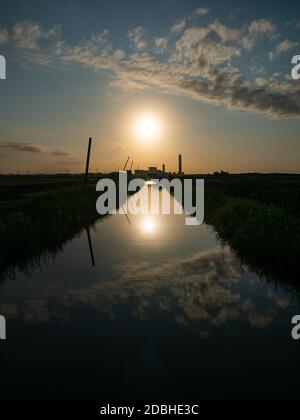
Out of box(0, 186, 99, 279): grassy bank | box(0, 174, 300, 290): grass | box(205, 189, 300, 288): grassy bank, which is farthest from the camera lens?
box(0, 186, 99, 279): grassy bank

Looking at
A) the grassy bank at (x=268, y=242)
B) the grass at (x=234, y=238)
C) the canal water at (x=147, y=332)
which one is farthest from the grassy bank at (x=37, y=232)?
the grassy bank at (x=268, y=242)

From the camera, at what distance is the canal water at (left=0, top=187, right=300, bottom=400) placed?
481 centimetres

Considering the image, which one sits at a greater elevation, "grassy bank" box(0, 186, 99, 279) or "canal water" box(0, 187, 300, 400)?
"grassy bank" box(0, 186, 99, 279)

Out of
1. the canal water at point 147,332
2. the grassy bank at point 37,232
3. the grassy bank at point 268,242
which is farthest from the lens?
the grassy bank at point 37,232

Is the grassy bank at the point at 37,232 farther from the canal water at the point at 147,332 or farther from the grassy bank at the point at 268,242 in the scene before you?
the grassy bank at the point at 268,242

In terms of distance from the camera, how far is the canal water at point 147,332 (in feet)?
15.8

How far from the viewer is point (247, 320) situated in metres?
6.95

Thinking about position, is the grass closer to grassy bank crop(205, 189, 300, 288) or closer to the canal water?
grassy bank crop(205, 189, 300, 288)

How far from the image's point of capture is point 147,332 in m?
6.36

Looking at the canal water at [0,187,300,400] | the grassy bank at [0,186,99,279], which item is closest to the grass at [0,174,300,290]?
the grassy bank at [0,186,99,279]

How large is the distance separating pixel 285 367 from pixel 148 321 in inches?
101

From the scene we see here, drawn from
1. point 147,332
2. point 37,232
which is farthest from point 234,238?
point 147,332

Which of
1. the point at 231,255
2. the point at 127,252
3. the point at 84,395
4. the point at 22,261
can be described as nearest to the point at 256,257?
the point at 231,255

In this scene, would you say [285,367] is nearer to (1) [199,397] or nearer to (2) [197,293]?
(1) [199,397]
